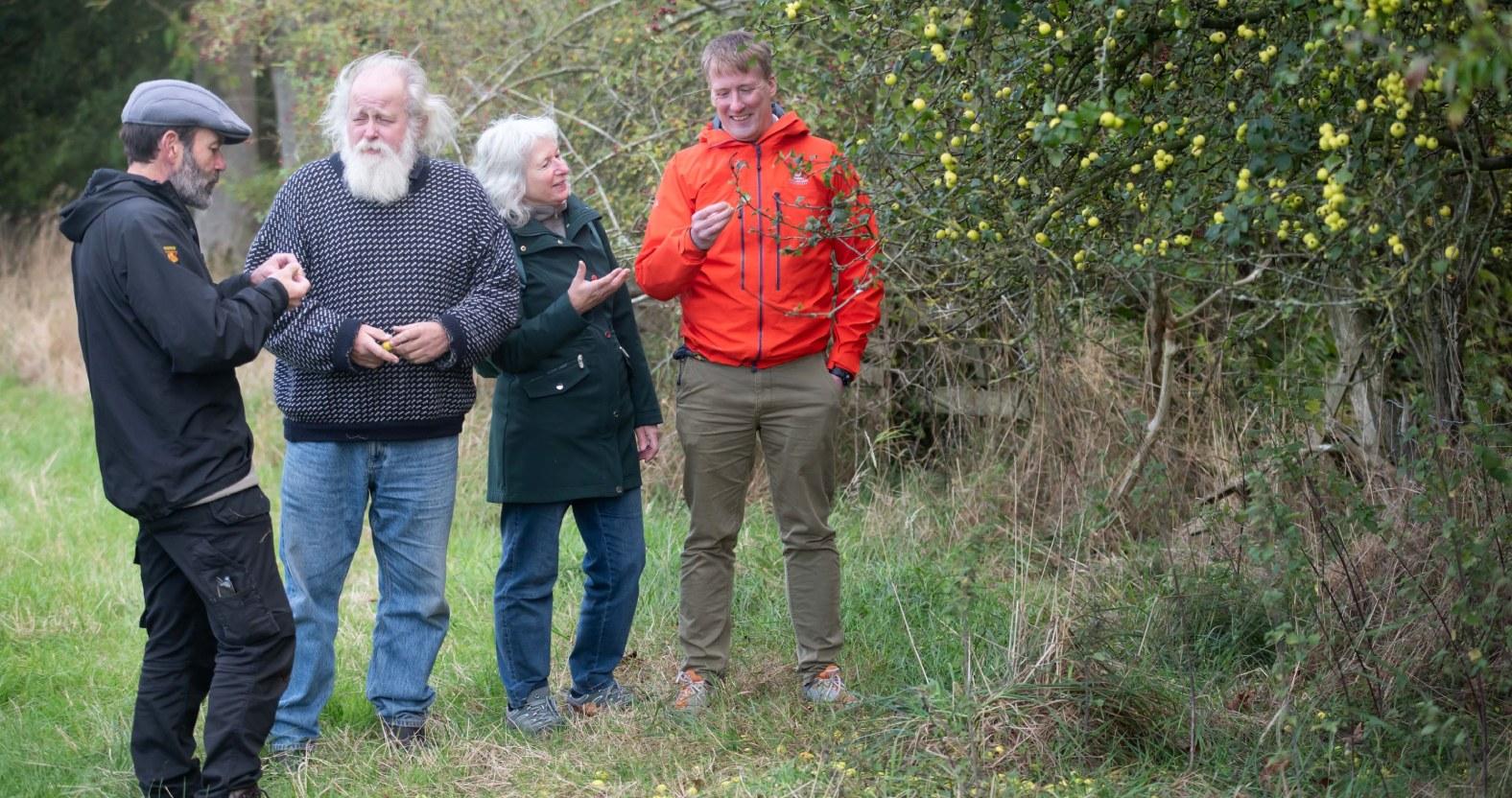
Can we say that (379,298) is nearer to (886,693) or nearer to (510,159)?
(510,159)

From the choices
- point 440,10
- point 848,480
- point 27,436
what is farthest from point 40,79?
point 848,480

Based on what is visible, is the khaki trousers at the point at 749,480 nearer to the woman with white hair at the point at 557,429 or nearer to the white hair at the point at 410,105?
the woman with white hair at the point at 557,429

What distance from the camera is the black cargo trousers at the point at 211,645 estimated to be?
4078mm

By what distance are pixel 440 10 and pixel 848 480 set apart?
12.7 feet

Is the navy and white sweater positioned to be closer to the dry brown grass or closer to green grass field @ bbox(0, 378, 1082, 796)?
green grass field @ bbox(0, 378, 1082, 796)

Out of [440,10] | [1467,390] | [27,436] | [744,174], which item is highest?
[440,10]

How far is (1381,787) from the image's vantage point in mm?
3957

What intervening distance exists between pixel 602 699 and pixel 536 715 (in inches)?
9.3

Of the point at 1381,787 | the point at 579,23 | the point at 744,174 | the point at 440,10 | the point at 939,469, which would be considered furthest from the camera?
the point at 440,10

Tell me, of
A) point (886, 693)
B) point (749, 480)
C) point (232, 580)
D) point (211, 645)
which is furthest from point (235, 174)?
point (886, 693)

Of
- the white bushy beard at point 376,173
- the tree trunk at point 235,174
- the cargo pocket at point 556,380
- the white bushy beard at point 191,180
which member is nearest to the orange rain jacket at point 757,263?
the cargo pocket at point 556,380

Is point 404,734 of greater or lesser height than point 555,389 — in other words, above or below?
below

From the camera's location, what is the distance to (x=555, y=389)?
15.8 feet

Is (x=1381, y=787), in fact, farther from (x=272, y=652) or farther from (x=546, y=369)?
(x=272, y=652)
